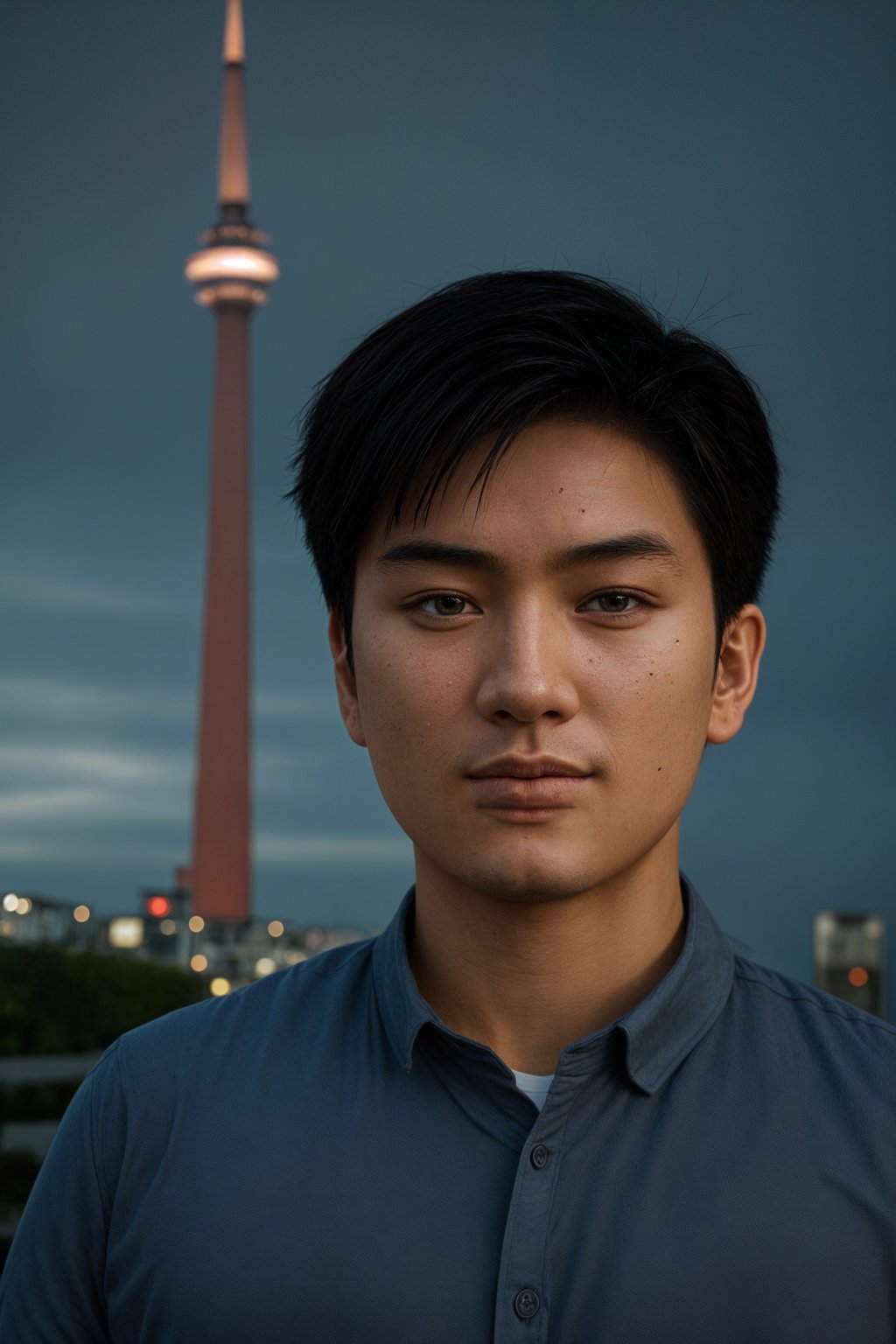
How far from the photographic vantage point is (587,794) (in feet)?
8.62

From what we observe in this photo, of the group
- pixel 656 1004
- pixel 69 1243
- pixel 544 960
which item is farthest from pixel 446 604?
pixel 69 1243

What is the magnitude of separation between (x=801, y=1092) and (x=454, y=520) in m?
1.09

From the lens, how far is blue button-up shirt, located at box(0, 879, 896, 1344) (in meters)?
2.49

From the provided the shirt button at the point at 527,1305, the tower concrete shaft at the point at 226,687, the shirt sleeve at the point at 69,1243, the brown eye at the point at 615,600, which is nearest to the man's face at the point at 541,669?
the brown eye at the point at 615,600

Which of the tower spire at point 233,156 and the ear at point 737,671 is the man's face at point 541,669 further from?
the tower spire at point 233,156

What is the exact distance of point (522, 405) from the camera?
108 inches

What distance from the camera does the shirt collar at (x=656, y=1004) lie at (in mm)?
2658

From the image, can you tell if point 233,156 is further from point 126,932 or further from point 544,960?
point 544,960

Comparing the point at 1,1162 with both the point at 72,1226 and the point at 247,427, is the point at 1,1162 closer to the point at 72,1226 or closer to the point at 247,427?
the point at 72,1226

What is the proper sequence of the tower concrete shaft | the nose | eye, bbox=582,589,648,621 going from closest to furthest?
the nose
eye, bbox=582,589,648,621
the tower concrete shaft

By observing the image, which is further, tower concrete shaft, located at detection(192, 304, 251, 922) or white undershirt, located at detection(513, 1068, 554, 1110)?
tower concrete shaft, located at detection(192, 304, 251, 922)

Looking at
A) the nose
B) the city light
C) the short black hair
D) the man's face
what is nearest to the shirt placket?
the man's face

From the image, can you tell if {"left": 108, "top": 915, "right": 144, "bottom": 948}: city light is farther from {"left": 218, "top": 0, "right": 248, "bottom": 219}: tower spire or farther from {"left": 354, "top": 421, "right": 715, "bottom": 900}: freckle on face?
{"left": 354, "top": 421, "right": 715, "bottom": 900}: freckle on face

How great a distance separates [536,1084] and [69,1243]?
2.69 feet
